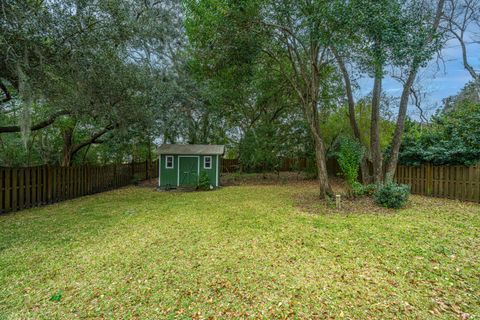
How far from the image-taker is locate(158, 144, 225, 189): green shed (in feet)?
41.1

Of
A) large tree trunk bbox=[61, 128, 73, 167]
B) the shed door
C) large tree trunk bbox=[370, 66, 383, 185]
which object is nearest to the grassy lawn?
large tree trunk bbox=[370, 66, 383, 185]

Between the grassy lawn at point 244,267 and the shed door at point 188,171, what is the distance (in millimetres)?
6666

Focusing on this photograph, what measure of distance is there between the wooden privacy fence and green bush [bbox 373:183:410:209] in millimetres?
2265

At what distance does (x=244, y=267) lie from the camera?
3334mm

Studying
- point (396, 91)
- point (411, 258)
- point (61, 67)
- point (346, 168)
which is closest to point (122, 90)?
point (61, 67)

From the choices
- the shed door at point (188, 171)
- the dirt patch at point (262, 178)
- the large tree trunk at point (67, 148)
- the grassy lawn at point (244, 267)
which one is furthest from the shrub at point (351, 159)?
the large tree trunk at point (67, 148)

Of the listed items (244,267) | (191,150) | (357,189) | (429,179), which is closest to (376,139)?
(357,189)

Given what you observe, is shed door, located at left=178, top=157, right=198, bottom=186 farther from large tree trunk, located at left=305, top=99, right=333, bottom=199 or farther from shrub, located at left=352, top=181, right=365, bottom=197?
shrub, located at left=352, top=181, right=365, bottom=197

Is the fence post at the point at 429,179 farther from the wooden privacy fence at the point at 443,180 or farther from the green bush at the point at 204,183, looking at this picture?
the green bush at the point at 204,183

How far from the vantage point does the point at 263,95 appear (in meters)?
15.4

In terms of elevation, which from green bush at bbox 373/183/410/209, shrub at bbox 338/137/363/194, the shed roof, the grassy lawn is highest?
the shed roof

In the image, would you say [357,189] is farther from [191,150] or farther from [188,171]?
[191,150]

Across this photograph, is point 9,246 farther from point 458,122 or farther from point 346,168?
point 458,122

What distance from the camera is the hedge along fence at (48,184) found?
652 cm
